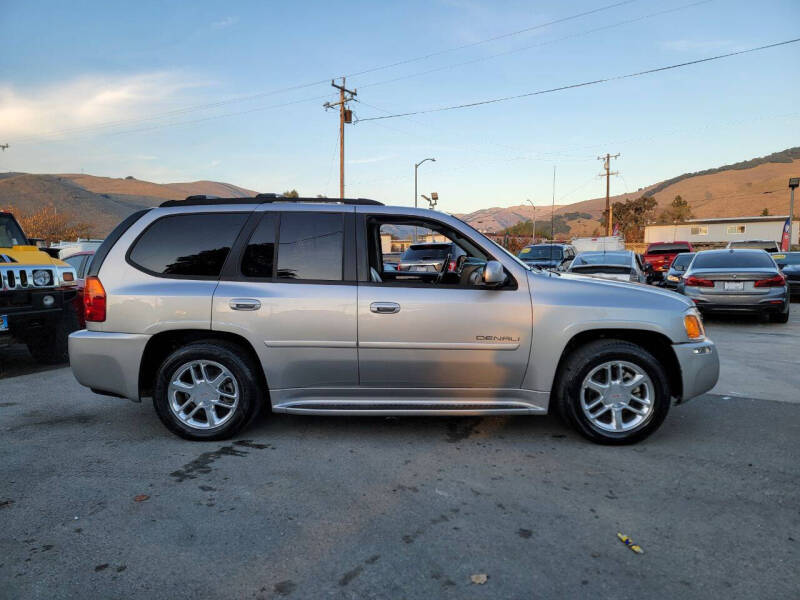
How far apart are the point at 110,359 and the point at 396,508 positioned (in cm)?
257

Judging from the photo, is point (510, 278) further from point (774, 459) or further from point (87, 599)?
point (87, 599)

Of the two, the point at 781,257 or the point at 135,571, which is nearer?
the point at 135,571

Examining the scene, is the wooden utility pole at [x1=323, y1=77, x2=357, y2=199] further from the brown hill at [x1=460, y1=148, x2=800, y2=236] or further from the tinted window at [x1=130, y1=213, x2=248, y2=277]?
the brown hill at [x1=460, y1=148, x2=800, y2=236]

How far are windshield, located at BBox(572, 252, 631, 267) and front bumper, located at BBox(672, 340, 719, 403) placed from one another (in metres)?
7.12

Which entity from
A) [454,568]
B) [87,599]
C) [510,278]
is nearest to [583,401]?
[510,278]

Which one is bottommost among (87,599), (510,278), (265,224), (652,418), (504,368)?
(87,599)

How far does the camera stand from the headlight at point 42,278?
21.8 ft

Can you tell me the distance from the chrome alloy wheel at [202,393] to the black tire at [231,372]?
3 centimetres

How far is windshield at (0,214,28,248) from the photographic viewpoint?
7.09 meters

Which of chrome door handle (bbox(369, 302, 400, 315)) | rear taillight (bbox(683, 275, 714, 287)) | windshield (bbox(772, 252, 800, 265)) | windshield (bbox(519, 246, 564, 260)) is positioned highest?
windshield (bbox(519, 246, 564, 260))

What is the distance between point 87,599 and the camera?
2234 millimetres

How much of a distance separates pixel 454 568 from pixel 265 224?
286cm

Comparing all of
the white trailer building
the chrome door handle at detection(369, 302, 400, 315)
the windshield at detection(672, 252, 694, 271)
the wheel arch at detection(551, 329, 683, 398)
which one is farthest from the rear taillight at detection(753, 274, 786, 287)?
the white trailer building

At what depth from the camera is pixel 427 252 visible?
1441 cm
